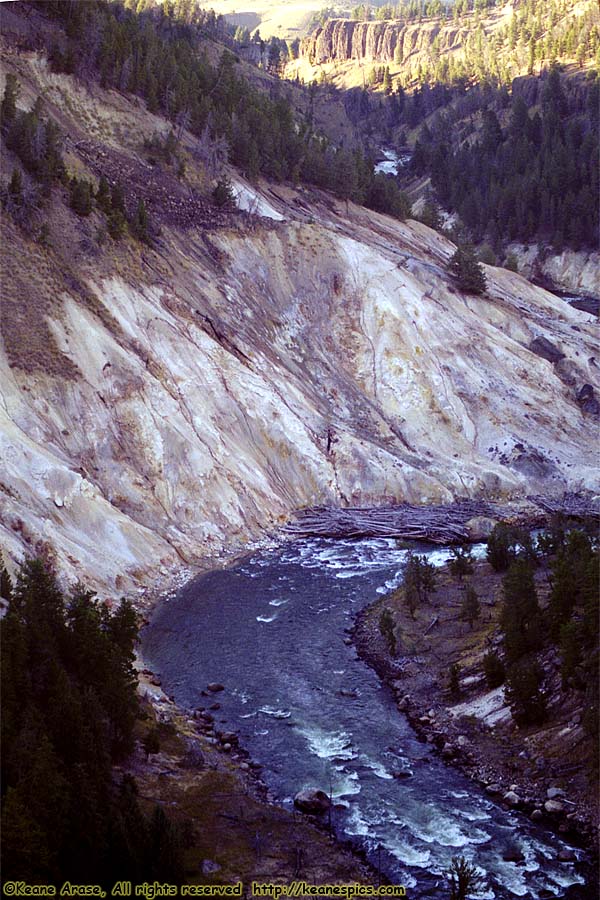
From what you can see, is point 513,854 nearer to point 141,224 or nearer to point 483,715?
point 483,715

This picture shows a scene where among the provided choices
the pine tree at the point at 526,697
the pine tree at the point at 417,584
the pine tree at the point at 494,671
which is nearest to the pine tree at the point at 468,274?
the pine tree at the point at 417,584

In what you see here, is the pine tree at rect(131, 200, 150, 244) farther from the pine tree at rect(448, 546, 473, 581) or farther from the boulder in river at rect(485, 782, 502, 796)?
the boulder in river at rect(485, 782, 502, 796)

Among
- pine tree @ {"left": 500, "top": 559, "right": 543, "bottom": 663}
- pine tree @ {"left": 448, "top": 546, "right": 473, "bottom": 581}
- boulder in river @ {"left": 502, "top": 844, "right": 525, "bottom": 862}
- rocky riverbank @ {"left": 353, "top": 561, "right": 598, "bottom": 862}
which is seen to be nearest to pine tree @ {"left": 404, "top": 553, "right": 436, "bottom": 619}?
rocky riverbank @ {"left": 353, "top": 561, "right": 598, "bottom": 862}

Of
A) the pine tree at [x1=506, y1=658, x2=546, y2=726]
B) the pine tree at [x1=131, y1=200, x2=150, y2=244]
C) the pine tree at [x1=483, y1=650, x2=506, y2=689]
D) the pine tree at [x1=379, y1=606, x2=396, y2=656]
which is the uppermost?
the pine tree at [x1=131, y1=200, x2=150, y2=244]

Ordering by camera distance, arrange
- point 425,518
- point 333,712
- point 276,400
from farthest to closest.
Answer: point 276,400 → point 425,518 → point 333,712

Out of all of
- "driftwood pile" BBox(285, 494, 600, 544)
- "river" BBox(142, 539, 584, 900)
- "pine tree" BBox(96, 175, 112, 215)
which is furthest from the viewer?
"pine tree" BBox(96, 175, 112, 215)

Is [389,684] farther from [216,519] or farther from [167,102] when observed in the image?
[167,102]

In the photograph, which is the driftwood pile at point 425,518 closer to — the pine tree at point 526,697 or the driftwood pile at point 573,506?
the driftwood pile at point 573,506

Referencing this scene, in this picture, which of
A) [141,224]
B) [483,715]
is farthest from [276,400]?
[483,715]

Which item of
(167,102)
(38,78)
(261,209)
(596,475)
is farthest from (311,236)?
(596,475)
